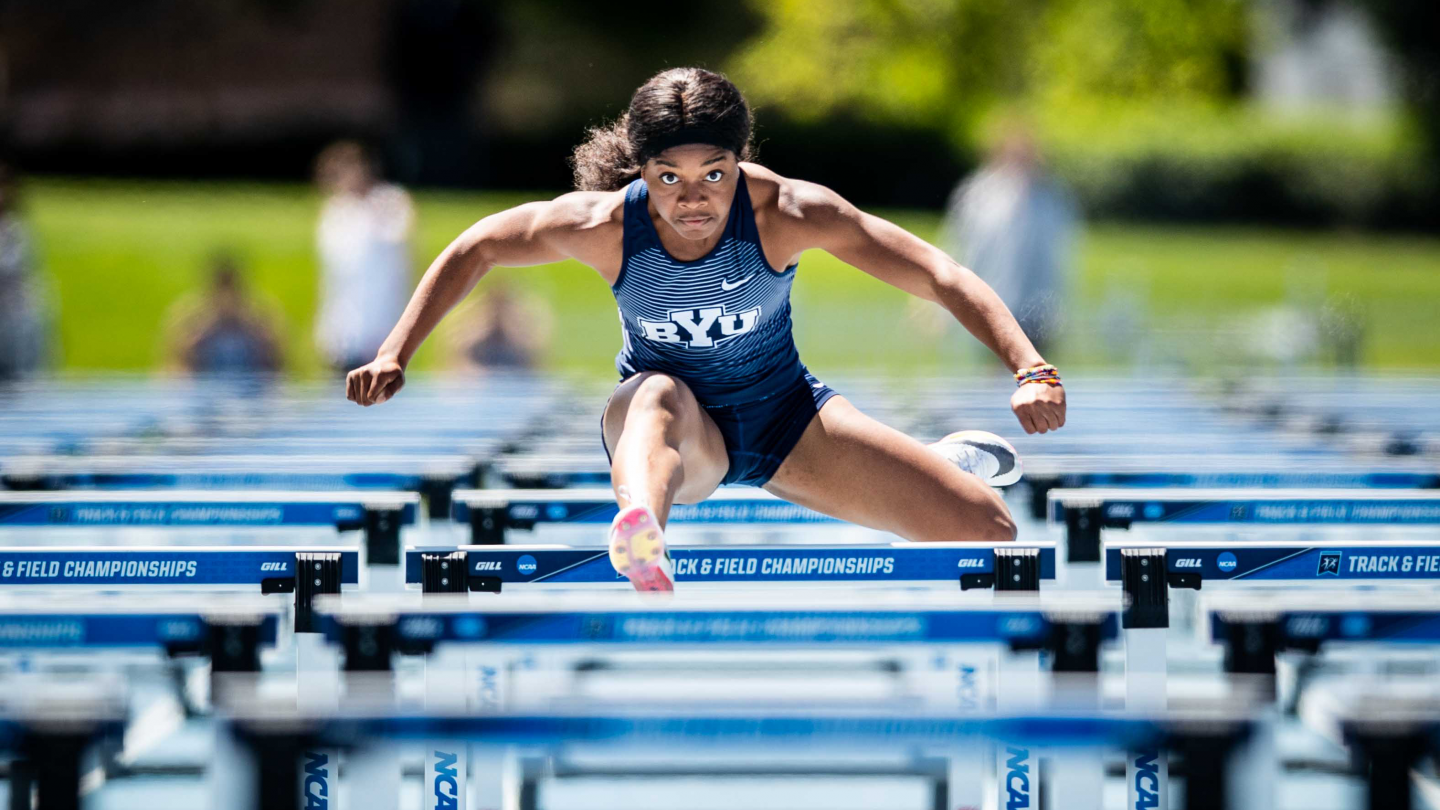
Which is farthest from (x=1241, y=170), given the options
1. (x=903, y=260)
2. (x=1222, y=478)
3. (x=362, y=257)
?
(x=903, y=260)

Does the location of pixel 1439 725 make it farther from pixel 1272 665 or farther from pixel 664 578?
pixel 664 578

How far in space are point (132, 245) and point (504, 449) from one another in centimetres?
1783

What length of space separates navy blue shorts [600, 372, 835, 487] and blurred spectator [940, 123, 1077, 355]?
243 inches

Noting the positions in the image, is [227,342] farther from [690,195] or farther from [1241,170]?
[1241,170]

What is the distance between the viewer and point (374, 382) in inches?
152

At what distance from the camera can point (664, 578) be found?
3.27m

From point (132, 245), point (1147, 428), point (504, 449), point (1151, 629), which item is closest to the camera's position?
point (1151, 629)

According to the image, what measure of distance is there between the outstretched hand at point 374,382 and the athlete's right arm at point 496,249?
0.34 feet

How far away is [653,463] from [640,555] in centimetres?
44

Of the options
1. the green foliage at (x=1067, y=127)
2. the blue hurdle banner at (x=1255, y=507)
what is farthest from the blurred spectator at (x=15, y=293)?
the green foliage at (x=1067, y=127)

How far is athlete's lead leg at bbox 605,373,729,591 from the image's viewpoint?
10.7ft

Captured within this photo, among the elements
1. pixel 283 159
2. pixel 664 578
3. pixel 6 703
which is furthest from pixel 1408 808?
pixel 283 159

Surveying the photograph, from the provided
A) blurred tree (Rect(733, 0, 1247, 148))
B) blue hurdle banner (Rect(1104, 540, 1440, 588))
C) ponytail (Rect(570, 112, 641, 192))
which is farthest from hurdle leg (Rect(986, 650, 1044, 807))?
blurred tree (Rect(733, 0, 1247, 148))

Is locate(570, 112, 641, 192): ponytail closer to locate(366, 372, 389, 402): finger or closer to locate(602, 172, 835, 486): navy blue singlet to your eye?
locate(602, 172, 835, 486): navy blue singlet
